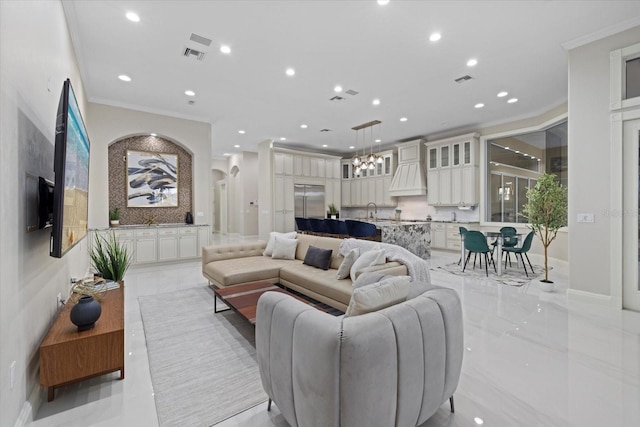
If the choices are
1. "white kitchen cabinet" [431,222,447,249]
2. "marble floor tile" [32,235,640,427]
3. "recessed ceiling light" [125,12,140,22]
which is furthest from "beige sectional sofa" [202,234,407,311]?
"white kitchen cabinet" [431,222,447,249]

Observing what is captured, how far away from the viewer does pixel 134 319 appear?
325 centimetres

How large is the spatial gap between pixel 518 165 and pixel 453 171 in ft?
4.92

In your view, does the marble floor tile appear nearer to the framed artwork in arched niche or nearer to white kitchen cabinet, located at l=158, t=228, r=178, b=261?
white kitchen cabinet, located at l=158, t=228, r=178, b=261

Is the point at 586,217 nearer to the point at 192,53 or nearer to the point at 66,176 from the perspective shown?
the point at 66,176

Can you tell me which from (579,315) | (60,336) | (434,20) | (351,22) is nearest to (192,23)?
(351,22)

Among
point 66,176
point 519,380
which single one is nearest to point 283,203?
point 66,176

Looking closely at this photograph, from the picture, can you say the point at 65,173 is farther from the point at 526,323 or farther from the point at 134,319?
the point at 526,323

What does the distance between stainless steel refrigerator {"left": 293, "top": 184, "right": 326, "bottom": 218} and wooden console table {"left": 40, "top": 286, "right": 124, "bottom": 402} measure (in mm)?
7429

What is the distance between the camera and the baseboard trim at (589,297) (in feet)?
11.6

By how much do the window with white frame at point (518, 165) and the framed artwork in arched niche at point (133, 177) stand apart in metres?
7.87

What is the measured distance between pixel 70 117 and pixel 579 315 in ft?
17.8

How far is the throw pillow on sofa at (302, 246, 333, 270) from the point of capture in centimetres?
388

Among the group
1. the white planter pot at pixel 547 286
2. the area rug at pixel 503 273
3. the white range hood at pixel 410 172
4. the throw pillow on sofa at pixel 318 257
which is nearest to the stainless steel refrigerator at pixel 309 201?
the white range hood at pixel 410 172

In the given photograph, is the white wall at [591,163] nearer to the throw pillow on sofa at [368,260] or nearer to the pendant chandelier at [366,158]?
the throw pillow on sofa at [368,260]
